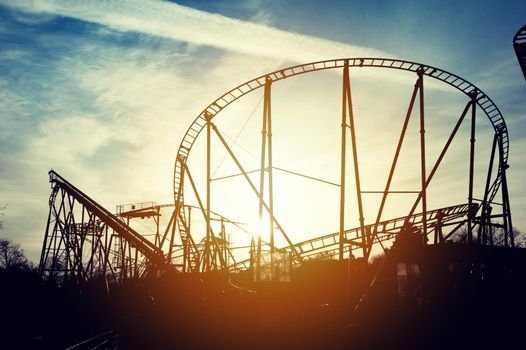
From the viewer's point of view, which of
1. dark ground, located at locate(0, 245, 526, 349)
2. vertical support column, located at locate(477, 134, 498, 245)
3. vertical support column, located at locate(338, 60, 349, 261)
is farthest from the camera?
vertical support column, located at locate(477, 134, 498, 245)

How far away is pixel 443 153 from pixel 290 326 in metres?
8.08

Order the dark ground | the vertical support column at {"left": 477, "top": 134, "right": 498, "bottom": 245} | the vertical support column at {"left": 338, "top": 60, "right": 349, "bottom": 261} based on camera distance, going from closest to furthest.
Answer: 1. the dark ground
2. the vertical support column at {"left": 338, "top": 60, "right": 349, "bottom": 261}
3. the vertical support column at {"left": 477, "top": 134, "right": 498, "bottom": 245}

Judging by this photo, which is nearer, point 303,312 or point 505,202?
point 303,312

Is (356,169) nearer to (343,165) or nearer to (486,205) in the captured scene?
(343,165)

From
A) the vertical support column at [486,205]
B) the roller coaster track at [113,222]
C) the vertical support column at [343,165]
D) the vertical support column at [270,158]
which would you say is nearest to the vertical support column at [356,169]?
the vertical support column at [343,165]

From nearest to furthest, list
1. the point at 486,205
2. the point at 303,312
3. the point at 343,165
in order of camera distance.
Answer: the point at 303,312 → the point at 343,165 → the point at 486,205

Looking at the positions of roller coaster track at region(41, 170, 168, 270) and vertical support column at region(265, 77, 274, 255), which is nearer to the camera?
vertical support column at region(265, 77, 274, 255)

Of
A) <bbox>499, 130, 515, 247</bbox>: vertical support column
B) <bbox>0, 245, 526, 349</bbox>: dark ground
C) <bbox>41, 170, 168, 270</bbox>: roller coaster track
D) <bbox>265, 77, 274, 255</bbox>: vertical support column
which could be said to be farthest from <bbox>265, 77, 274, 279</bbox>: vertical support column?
<bbox>499, 130, 515, 247</bbox>: vertical support column

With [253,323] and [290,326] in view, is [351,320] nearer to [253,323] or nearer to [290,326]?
[290,326]

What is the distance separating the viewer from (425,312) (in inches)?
387

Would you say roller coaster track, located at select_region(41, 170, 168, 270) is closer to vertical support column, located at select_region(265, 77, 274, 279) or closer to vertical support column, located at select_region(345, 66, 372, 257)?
vertical support column, located at select_region(265, 77, 274, 279)

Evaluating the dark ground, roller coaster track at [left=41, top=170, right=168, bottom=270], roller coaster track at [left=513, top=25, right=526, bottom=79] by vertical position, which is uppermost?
roller coaster track at [left=513, top=25, right=526, bottom=79]

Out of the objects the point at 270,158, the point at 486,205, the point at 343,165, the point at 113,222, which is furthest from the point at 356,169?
the point at 113,222

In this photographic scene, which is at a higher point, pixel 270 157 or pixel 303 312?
pixel 270 157
